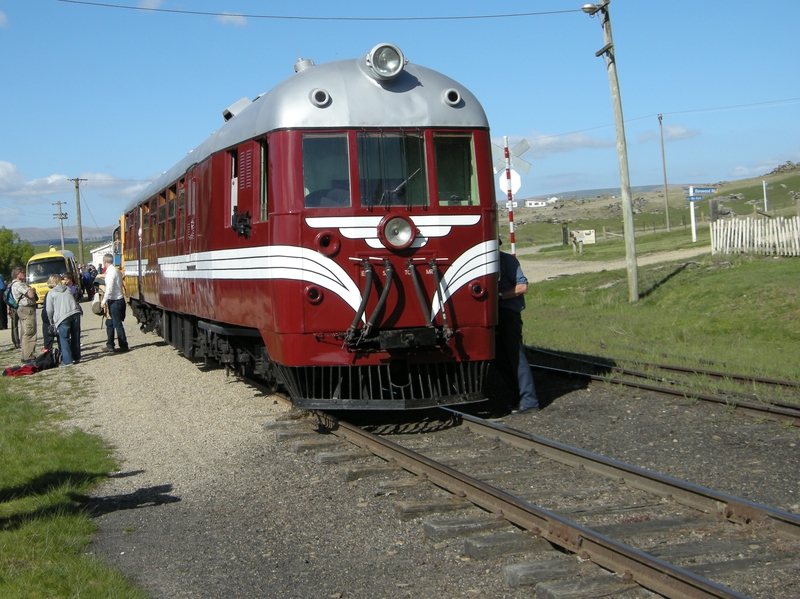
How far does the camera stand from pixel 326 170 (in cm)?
787

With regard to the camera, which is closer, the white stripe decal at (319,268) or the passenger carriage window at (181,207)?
the white stripe decal at (319,268)

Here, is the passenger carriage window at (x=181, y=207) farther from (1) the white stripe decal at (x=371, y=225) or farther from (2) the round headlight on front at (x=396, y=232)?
(2) the round headlight on front at (x=396, y=232)

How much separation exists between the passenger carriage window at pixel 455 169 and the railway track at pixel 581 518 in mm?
2288

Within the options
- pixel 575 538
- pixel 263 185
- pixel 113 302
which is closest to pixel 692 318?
pixel 263 185

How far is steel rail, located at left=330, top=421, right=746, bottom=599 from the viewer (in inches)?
154

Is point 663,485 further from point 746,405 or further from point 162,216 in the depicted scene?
point 162,216

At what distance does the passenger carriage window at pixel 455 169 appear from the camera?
815 centimetres

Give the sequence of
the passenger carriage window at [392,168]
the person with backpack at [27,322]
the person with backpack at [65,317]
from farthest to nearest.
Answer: the person with backpack at [27,322]
the person with backpack at [65,317]
the passenger carriage window at [392,168]

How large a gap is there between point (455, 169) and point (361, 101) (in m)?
1.09

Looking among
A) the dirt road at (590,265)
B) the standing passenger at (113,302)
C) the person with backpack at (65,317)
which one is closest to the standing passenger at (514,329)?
the person with backpack at (65,317)

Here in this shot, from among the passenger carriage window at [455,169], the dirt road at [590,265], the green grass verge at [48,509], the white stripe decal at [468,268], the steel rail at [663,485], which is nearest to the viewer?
the green grass verge at [48,509]

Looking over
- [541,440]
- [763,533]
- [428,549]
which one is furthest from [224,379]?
[763,533]

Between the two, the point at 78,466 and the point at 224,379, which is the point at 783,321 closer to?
the point at 224,379

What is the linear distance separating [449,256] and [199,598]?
4341mm
